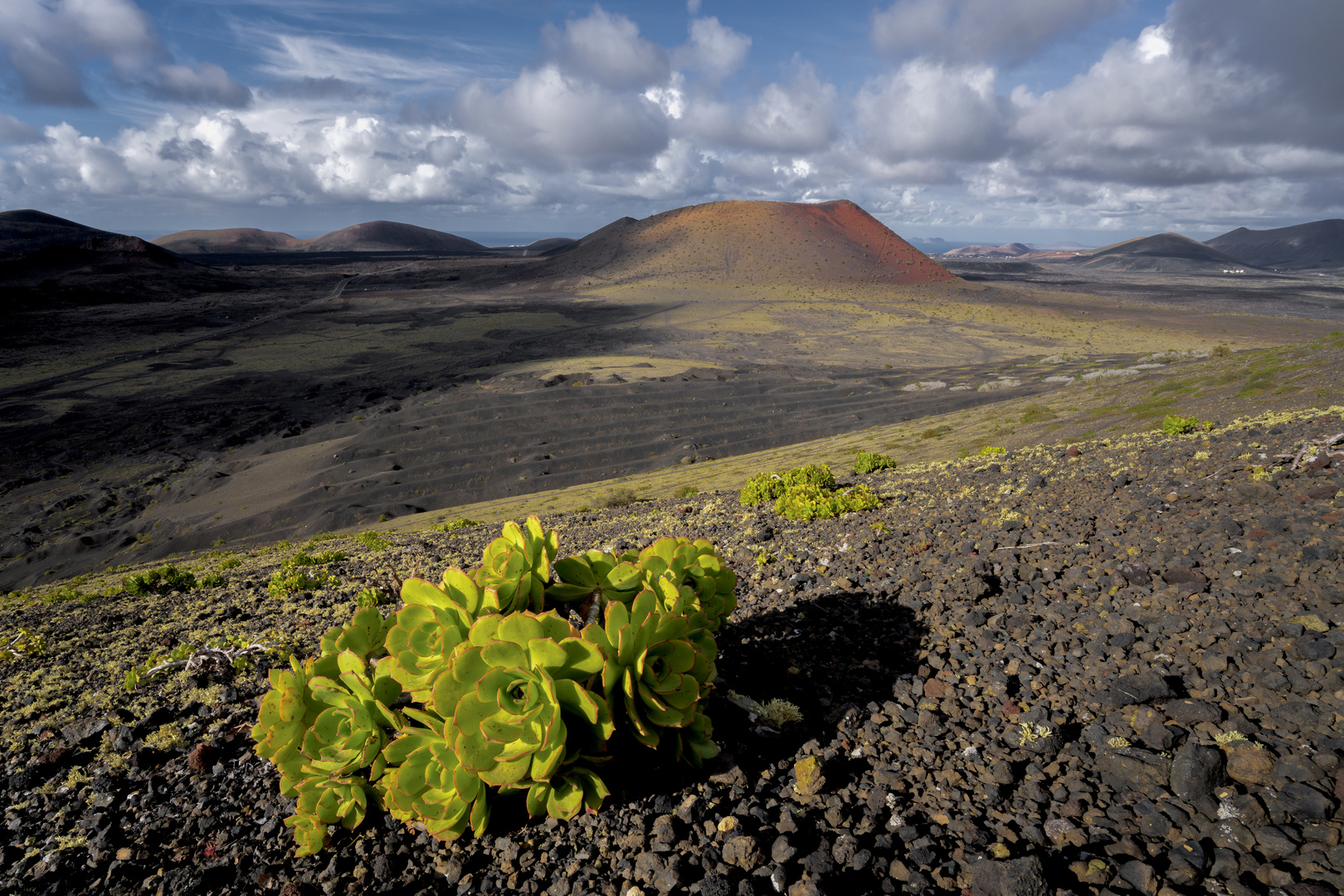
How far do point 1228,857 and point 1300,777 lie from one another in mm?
513

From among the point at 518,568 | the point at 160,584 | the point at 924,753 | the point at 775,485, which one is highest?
the point at 518,568

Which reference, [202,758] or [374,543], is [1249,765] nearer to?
[202,758]

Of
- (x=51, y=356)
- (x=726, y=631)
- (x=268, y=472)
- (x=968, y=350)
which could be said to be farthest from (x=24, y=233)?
(x=726, y=631)

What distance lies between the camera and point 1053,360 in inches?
1405

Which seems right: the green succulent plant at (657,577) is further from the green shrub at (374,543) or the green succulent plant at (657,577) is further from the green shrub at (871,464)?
the green shrub at (871,464)

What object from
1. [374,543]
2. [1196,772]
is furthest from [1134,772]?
[374,543]

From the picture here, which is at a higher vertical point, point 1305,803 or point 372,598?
point 1305,803

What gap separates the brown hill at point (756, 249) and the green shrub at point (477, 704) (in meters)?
74.4

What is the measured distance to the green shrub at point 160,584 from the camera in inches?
265

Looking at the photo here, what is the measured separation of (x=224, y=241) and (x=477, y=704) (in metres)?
236

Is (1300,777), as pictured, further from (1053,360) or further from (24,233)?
(24,233)

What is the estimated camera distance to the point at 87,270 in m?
76.6

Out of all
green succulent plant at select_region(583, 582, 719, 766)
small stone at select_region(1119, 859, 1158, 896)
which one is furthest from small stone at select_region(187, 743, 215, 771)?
small stone at select_region(1119, 859, 1158, 896)

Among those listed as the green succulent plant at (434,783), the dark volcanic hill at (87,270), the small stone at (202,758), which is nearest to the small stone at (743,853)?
Answer: the green succulent plant at (434,783)
